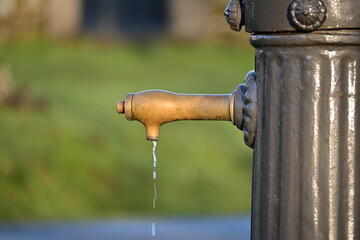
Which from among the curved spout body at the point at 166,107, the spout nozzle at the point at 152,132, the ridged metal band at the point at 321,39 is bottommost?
the spout nozzle at the point at 152,132

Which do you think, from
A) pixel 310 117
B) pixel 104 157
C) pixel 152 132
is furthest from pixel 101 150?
pixel 310 117

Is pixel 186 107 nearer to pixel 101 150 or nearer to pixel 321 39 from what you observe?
pixel 321 39

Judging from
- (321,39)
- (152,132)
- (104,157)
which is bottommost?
(104,157)

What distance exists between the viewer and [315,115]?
1.30 metres

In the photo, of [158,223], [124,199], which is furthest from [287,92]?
[124,199]

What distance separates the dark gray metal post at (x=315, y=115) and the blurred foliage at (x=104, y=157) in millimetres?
4011

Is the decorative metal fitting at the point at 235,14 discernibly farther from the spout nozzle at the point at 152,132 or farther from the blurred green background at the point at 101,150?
the blurred green background at the point at 101,150

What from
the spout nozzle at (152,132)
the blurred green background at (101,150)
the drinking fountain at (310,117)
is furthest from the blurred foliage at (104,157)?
the drinking fountain at (310,117)

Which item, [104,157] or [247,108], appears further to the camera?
[104,157]

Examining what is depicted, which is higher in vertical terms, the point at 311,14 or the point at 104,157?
the point at 311,14

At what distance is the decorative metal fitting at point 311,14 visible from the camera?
4.19 ft

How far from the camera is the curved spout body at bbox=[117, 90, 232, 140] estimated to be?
1422 millimetres

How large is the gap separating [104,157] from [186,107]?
475 centimetres

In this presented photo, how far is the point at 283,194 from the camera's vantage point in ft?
4.36
